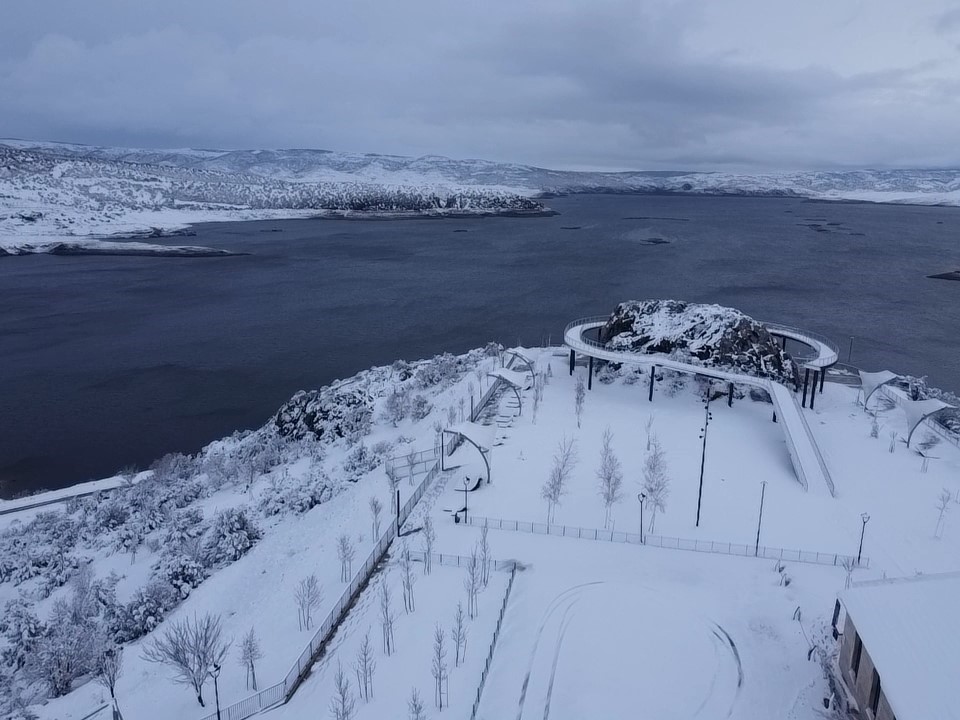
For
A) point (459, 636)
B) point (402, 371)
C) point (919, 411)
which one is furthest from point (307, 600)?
point (919, 411)

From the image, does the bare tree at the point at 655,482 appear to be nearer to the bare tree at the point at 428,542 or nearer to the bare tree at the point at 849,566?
the bare tree at the point at 849,566

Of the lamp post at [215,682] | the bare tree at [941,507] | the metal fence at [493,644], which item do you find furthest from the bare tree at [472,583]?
the bare tree at [941,507]

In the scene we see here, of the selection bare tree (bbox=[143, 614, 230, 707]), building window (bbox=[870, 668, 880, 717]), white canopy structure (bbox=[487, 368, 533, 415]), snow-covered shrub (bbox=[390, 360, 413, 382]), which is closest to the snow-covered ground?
bare tree (bbox=[143, 614, 230, 707])

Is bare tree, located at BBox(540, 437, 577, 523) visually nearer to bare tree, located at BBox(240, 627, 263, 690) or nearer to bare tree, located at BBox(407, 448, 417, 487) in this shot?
bare tree, located at BBox(407, 448, 417, 487)

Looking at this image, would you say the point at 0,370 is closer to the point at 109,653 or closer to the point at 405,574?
the point at 109,653

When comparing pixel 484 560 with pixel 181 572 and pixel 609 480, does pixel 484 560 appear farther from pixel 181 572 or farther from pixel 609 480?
pixel 181 572

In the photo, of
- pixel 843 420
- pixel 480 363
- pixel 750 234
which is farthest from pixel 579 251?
pixel 843 420
